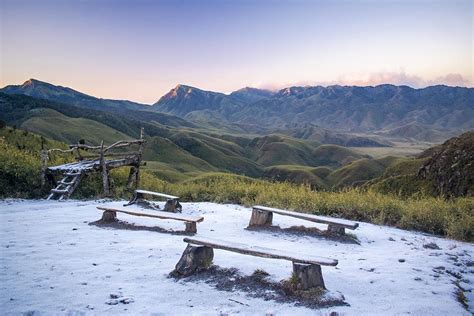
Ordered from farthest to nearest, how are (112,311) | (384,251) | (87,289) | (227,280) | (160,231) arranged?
(160,231) < (384,251) < (227,280) < (87,289) < (112,311)

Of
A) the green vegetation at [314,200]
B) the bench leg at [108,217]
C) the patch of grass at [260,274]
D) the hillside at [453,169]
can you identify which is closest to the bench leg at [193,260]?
the patch of grass at [260,274]

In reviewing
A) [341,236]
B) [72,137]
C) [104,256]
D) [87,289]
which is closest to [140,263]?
[104,256]

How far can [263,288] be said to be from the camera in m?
5.16

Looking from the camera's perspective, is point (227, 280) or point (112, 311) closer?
point (112, 311)

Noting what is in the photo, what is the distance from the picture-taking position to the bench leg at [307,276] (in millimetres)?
4922

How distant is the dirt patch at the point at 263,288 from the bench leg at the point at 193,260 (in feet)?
0.26

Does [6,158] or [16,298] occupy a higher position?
[6,158]

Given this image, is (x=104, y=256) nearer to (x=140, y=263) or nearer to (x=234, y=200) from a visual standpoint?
(x=140, y=263)

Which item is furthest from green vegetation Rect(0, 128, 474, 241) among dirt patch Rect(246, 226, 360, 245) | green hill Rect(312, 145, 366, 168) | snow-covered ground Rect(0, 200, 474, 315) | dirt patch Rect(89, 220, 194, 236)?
green hill Rect(312, 145, 366, 168)

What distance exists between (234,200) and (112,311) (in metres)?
8.26

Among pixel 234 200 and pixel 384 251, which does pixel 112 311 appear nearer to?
pixel 384 251

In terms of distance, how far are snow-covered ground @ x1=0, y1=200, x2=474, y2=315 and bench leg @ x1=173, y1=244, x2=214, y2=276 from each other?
241 millimetres

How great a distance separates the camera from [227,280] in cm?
544

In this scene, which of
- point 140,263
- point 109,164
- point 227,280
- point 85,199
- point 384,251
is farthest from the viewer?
point 109,164
